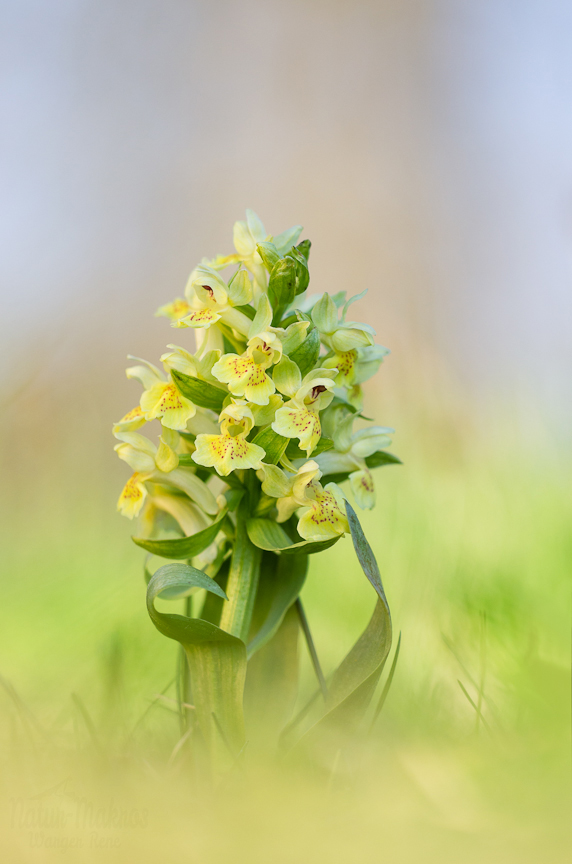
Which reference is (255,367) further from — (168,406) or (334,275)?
(334,275)

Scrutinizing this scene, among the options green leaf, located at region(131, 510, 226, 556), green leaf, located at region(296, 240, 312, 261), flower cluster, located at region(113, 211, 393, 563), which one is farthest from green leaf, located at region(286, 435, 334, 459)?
green leaf, located at region(296, 240, 312, 261)

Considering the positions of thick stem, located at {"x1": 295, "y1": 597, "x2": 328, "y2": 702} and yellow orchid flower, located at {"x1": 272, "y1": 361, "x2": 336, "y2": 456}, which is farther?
thick stem, located at {"x1": 295, "y1": 597, "x2": 328, "y2": 702}

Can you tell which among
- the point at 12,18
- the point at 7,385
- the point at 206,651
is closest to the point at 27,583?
the point at 7,385

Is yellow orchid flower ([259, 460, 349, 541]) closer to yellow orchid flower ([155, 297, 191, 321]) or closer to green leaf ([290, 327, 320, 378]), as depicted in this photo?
green leaf ([290, 327, 320, 378])

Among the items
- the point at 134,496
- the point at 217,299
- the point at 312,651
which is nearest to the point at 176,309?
the point at 217,299

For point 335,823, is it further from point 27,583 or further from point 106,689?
point 27,583
